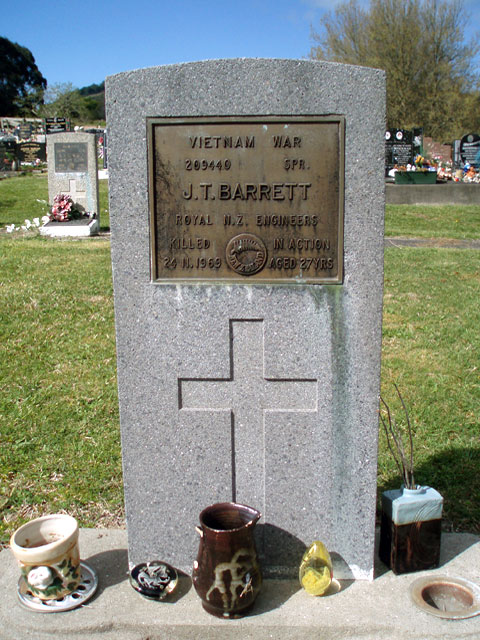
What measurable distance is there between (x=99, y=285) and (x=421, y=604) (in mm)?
6237

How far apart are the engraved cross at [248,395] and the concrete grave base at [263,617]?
52 cm

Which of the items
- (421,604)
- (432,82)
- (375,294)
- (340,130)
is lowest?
(421,604)

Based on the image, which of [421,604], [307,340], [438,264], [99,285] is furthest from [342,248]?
[438,264]

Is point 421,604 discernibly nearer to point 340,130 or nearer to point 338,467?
point 338,467

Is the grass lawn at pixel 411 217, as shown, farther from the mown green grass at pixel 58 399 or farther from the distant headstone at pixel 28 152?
the distant headstone at pixel 28 152

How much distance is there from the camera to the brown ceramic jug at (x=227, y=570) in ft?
8.07

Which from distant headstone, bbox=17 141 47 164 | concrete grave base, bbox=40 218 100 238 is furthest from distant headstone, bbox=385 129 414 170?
distant headstone, bbox=17 141 47 164

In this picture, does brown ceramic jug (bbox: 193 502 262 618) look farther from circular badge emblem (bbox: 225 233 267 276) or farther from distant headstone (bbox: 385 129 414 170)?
distant headstone (bbox: 385 129 414 170)

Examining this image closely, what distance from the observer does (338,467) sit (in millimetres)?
2668

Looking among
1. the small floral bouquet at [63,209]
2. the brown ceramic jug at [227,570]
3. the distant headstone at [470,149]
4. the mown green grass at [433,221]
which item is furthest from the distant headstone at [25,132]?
the brown ceramic jug at [227,570]

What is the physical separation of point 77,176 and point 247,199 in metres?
11.3

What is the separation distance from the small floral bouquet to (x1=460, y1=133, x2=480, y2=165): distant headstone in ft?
47.5

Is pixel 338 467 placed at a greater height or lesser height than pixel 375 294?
lesser

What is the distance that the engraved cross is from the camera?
8.56ft
